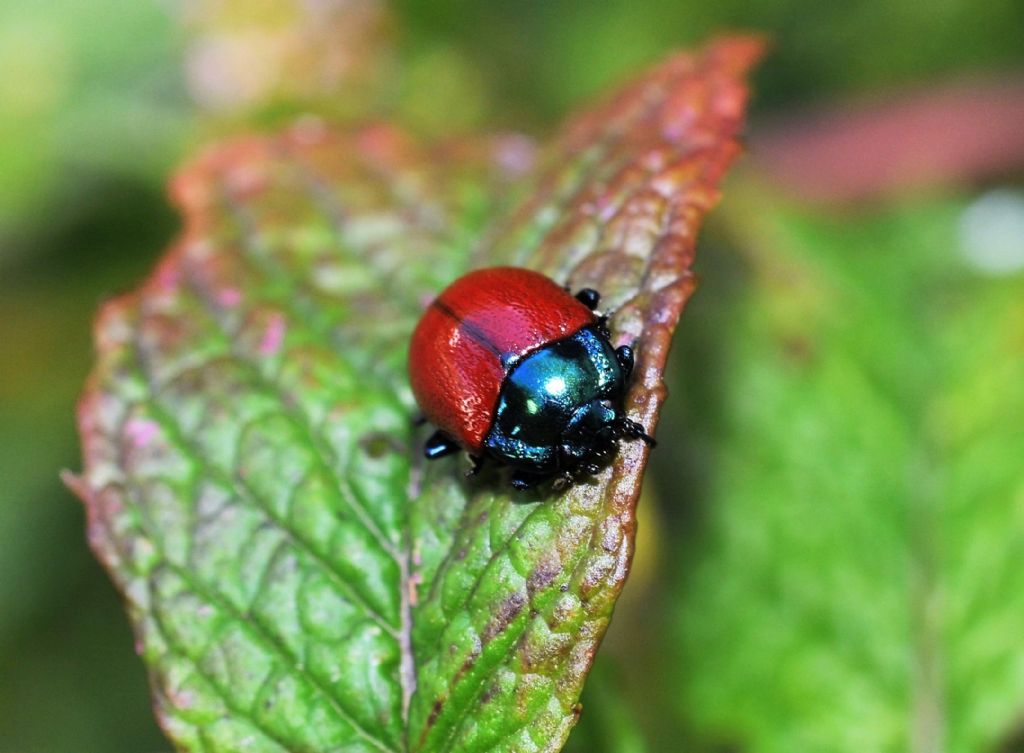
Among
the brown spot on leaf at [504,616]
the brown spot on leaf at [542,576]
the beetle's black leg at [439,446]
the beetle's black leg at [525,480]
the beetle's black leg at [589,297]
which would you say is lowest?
the brown spot on leaf at [504,616]

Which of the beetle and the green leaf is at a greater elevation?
the beetle

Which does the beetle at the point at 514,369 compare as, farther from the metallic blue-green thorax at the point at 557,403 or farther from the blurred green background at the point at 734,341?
the blurred green background at the point at 734,341

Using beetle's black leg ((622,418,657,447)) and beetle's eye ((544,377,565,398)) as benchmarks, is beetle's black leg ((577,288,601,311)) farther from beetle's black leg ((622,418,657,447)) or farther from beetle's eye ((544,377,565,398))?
beetle's black leg ((622,418,657,447))

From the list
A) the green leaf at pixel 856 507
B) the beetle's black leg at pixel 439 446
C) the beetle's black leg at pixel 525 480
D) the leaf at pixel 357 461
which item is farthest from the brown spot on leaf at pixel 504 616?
the green leaf at pixel 856 507

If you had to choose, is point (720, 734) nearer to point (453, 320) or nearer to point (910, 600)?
point (910, 600)

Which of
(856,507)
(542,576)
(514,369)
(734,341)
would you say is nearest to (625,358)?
(514,369)

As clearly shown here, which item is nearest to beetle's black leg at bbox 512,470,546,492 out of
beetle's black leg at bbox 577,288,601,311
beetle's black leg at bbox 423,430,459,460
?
beetle's black leg at bbox 423,430,459,460

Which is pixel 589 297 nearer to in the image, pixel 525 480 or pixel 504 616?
pixel 525 480
